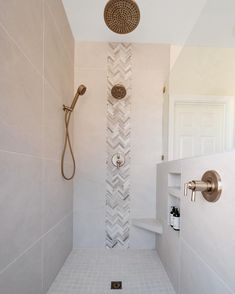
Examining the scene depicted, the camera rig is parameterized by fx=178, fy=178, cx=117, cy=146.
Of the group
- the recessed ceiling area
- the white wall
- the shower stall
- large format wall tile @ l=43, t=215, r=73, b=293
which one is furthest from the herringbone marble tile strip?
the white wall

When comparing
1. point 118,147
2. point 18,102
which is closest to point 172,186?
point 118,147

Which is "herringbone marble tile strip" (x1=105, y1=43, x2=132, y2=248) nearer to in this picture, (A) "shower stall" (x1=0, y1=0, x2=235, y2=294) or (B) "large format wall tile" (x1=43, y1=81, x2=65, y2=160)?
(A) "shower stall" (x1=0, y1=0, x2=235, y2=294)

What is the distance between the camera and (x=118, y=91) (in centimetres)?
186

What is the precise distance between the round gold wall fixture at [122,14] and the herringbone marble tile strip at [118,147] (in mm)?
572

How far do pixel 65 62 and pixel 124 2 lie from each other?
711mm

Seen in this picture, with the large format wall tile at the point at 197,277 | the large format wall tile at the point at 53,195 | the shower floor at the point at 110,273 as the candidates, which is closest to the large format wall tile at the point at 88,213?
the shower floor at the point at 110,273

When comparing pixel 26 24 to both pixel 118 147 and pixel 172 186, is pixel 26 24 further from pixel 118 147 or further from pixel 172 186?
pixel 172 186

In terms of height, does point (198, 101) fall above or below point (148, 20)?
below

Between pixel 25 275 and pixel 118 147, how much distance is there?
1.28 m

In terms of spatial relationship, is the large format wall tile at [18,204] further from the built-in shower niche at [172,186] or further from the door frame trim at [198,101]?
the door frame trim at [198,101]

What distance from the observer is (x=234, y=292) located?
0.64m

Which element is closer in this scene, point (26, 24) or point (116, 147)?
point (26, 24)

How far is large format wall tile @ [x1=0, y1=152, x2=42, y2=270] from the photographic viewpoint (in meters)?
0.79

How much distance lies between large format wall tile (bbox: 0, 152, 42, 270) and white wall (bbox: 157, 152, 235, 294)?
35.9 inches
